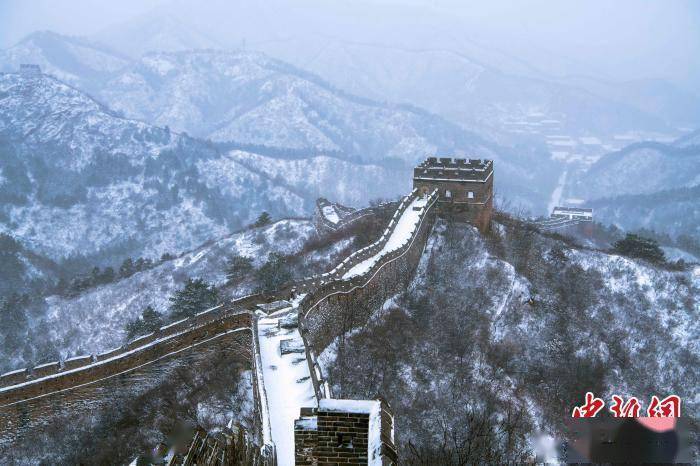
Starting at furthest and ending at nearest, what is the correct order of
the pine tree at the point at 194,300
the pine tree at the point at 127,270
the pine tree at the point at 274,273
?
the pine tree at the point at 127,270 → the pine tree at the point at 194,300 → the pine tree at the point at 274,273

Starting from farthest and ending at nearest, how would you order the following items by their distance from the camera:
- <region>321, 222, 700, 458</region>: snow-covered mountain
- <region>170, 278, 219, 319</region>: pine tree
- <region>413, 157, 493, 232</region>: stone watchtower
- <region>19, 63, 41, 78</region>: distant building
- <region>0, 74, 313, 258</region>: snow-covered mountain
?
<region>19, 63, 41, 78</region>: distant building
<region>0, 74, 313, 258</region>: snow-covered mountain
<region>413, 157, 493, 232</region>: stone watchtower
<region>170, 278, 219, 319</region>: pine tree
<region>321, 222, 700, 458</region>: snow-covered mountain

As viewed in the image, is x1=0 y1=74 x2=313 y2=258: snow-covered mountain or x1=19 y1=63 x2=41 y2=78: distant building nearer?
x1=0 y1=74 x2=313 y2=258: snow-covered mountain

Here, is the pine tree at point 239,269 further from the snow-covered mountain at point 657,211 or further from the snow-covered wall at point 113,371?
the snow-covered mountain at point 657,211

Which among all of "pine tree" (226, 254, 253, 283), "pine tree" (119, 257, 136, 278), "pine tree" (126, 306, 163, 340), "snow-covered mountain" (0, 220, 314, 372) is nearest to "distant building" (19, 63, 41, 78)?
"pine tree" (119, 257, 136, 278)

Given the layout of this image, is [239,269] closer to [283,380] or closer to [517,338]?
[517,338]

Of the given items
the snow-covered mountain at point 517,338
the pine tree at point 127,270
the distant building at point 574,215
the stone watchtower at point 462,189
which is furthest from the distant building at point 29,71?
the snow-covered mountain at point 517,338

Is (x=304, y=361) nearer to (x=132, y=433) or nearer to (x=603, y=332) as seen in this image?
(x=132, y=433)

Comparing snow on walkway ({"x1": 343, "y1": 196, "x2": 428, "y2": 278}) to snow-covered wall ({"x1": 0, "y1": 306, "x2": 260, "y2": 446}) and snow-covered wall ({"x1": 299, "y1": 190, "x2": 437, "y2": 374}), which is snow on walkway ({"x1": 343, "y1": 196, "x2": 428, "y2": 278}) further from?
snow-covered wall ({"x1": 0, "y1": 306, "x2": 260, "y2": 446})
